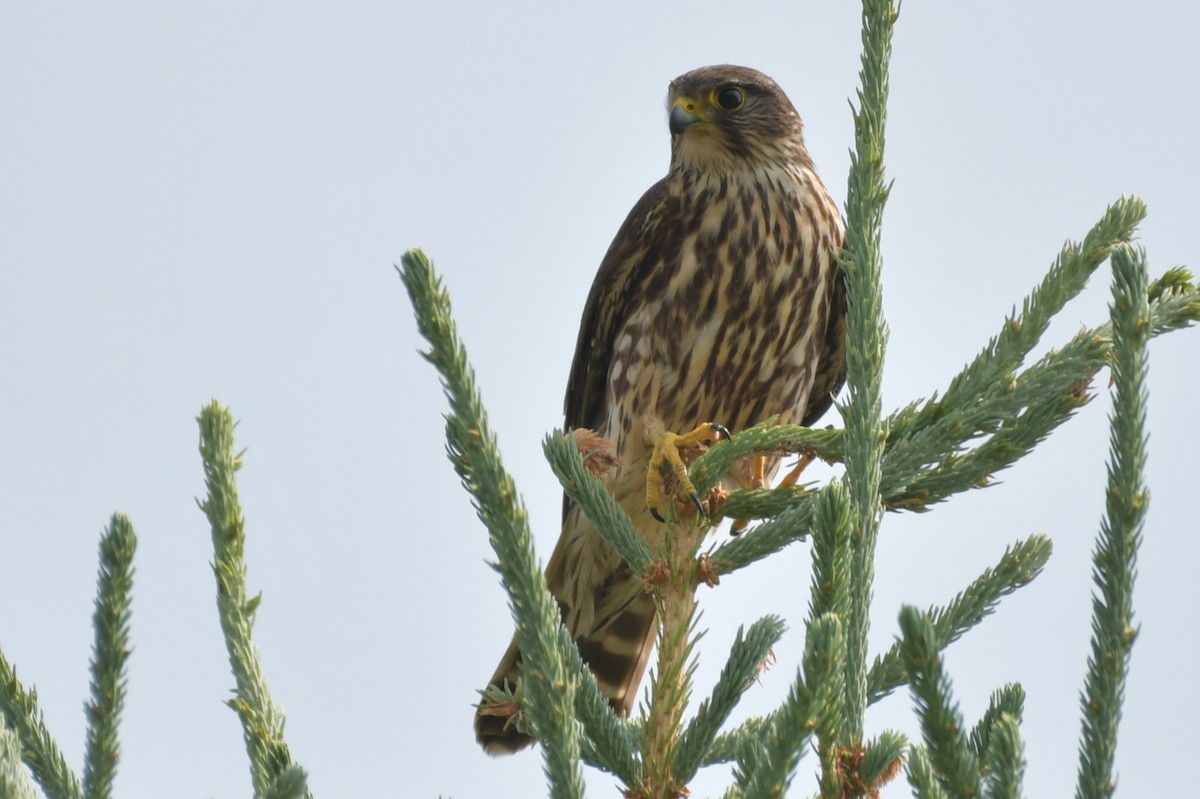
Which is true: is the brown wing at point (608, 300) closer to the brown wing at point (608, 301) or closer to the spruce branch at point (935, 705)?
the brown wing at point (608, 301)

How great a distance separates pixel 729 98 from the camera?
4777 mm

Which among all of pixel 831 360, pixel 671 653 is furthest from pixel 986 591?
pixel 831 360

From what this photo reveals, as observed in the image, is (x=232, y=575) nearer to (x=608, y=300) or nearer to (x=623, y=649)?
(x=608, y=300)

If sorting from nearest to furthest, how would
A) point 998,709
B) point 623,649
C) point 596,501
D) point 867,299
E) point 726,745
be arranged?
1. point 998,709
2. point 867,299
3. point 596,501
4. point 726,745
5. point 623,649

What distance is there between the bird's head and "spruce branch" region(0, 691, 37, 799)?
141 inches

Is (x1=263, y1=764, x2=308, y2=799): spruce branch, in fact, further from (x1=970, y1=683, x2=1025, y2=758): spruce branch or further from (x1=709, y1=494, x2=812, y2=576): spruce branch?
(x1=709, y1=494, x2=812, y2=576): spruce branch

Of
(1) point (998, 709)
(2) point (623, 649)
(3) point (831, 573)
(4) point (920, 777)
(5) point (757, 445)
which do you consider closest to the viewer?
(4) point (920, 777)

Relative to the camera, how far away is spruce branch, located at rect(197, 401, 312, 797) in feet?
5.61

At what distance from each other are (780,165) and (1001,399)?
2343 mm

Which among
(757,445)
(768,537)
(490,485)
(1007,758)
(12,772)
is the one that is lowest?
(1007,758)

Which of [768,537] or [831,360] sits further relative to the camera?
[831,360]

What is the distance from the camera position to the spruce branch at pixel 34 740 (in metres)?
1.60

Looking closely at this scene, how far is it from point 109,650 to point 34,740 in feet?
0.54

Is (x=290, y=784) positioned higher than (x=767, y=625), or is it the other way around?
(x=767, y=625)
